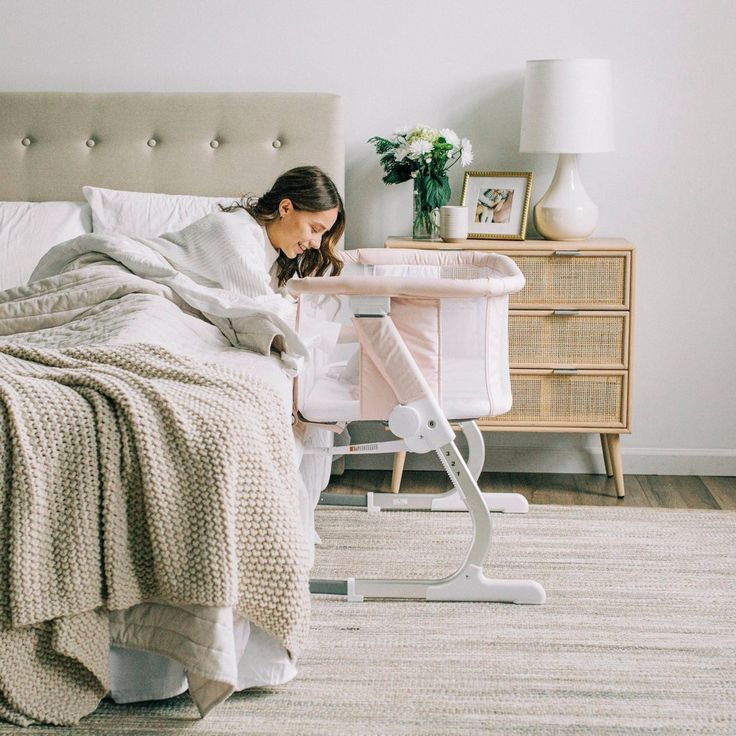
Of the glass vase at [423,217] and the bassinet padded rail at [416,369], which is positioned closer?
the bassinet padded rail at [416,369]

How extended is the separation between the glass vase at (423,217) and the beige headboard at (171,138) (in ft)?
0.85

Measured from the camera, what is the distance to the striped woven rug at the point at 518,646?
1765mm

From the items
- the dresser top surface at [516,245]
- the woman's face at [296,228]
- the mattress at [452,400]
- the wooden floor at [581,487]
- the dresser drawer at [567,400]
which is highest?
the woman's face at [296,228]

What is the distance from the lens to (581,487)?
127 inches

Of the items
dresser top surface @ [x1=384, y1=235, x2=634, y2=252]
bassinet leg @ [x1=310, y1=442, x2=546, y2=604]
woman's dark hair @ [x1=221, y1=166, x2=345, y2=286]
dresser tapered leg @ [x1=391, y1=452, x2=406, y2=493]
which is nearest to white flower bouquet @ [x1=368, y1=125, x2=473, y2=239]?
dresser top surface @ [x1=384, y1=235, x2=634, y2=252]

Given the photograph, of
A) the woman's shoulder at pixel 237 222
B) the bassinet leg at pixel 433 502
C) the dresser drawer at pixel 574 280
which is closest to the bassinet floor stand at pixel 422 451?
the bassinet leg at pixel 433 502

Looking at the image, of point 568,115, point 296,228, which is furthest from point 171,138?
point 568,115

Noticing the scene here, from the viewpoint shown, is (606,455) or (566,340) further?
(606,455)

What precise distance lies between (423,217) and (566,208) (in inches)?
17.6

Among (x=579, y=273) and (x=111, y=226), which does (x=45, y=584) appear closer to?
(x=111, y=226)

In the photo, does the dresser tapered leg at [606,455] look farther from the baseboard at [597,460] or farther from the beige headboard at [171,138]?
the beige headboard at [171,138]

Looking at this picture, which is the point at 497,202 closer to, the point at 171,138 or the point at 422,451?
the point at 171,138

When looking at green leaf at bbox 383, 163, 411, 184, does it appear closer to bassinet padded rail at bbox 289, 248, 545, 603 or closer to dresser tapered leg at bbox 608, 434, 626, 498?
bassinet padded rail at bbox 289, 248, 545, 603

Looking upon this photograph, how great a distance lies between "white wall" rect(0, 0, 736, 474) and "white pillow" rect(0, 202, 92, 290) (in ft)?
1.68
